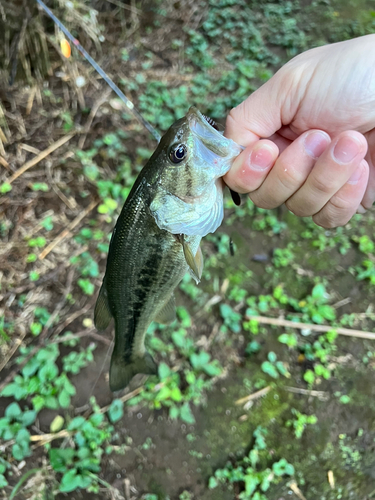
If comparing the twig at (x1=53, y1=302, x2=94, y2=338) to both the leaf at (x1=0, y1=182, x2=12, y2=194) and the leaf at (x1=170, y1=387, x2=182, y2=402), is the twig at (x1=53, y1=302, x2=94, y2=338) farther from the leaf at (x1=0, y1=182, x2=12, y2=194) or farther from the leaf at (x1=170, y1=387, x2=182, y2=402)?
the leaf at (x1=0, y1=182, x2=12, y2=194)

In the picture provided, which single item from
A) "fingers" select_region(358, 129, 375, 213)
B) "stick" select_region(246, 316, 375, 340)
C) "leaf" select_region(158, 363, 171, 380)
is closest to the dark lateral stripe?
"leaf" select_region(158, 363, 171, 380)

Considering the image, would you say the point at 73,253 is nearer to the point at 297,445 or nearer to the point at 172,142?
the point at 172,142

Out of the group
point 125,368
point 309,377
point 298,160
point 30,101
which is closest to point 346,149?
point 298,160

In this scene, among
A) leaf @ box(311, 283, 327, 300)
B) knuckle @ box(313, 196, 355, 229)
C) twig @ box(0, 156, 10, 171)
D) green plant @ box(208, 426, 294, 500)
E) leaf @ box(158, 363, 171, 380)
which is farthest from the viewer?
twig @ box(0, 156, 10, 171)

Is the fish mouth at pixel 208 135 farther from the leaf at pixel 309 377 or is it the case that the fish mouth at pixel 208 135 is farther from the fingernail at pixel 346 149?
the leaf at pixel 309 377

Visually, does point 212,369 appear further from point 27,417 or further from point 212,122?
point 212,122

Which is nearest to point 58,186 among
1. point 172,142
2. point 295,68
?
point 172,142

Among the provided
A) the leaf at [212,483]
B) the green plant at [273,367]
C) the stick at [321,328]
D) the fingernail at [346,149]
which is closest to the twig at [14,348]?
the leaf at [212,483]
